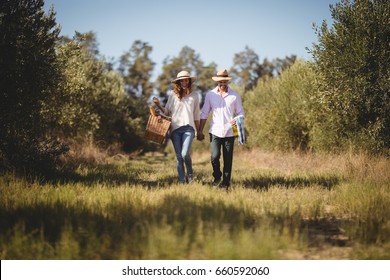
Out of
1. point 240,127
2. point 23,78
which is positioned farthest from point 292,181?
point 23,78

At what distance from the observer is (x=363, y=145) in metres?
11.4

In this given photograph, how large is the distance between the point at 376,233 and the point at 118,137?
78.3 ft

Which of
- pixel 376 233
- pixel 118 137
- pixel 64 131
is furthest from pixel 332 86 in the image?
pixel 118 137

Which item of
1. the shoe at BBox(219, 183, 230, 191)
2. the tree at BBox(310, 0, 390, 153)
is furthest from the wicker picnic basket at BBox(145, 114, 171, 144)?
the tree at BBox(310, 0, 390, 153)

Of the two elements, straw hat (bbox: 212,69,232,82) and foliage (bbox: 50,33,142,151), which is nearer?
straw hat (bbox: 212,69,232,82)

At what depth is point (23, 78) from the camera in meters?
7.74

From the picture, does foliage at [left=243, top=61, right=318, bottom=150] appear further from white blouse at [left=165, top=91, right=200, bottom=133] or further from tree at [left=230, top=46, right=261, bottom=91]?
tree at [left=230, top=46, right=261, bottom=91]

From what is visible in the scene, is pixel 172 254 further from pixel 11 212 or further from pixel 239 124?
pixel 239 124

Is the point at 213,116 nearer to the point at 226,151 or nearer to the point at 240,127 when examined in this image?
the point at 240,127

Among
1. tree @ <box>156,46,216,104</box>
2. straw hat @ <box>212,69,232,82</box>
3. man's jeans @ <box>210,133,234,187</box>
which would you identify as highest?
tree @ <box>156,46,216,104</box>

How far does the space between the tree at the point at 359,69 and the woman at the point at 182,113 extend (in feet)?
21.3

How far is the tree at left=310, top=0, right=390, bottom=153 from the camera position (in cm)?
1055

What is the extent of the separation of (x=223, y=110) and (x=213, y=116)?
296 millimetres

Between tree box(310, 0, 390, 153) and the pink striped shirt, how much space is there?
569 centimetres
